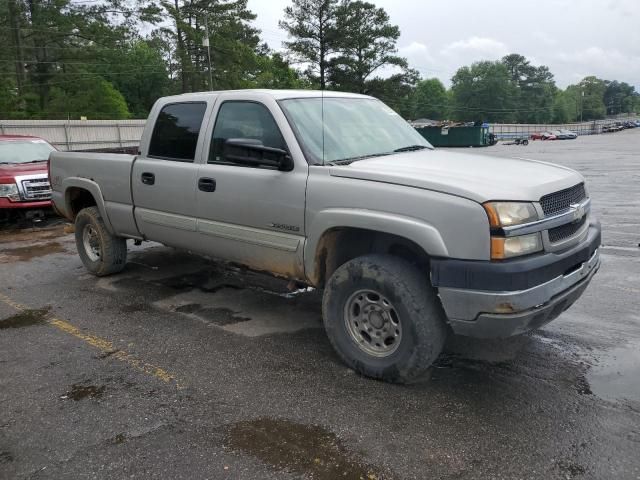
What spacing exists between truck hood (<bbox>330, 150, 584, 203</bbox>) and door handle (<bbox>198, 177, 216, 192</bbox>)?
4.16 feet

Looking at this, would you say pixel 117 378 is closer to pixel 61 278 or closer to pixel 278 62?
pixel 61 278

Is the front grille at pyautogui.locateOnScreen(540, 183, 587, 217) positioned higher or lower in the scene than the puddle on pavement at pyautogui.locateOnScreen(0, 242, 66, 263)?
higher

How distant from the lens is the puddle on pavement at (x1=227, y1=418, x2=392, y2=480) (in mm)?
2830

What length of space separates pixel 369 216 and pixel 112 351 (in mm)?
2399

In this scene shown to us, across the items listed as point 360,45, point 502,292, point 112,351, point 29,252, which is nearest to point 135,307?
point 112,351

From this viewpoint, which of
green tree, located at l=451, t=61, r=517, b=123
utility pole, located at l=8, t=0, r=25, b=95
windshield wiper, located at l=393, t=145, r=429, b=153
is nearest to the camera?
windshield wiper, located at l=393, t=145, r=429, b=153

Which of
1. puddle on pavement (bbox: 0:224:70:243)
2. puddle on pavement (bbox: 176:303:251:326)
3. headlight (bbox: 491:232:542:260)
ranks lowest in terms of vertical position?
puddle on pavement (bbox: 0:224:70:243)

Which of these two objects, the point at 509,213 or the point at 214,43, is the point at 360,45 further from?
the point at 509,213

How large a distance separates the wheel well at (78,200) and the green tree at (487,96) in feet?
404

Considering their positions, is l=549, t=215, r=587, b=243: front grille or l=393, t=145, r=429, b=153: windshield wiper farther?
l=393, t=145, r=429, b=153: windshield wiper

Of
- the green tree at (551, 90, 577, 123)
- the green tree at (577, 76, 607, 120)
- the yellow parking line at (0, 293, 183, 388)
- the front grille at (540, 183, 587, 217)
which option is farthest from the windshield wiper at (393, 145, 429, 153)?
the green tree at (577, 76, 607, 120)

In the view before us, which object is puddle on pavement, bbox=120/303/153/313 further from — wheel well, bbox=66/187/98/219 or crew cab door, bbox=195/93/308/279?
wheel well, bbox=66/187/98/219

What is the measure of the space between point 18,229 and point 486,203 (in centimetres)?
1000

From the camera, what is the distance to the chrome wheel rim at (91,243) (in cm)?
654
